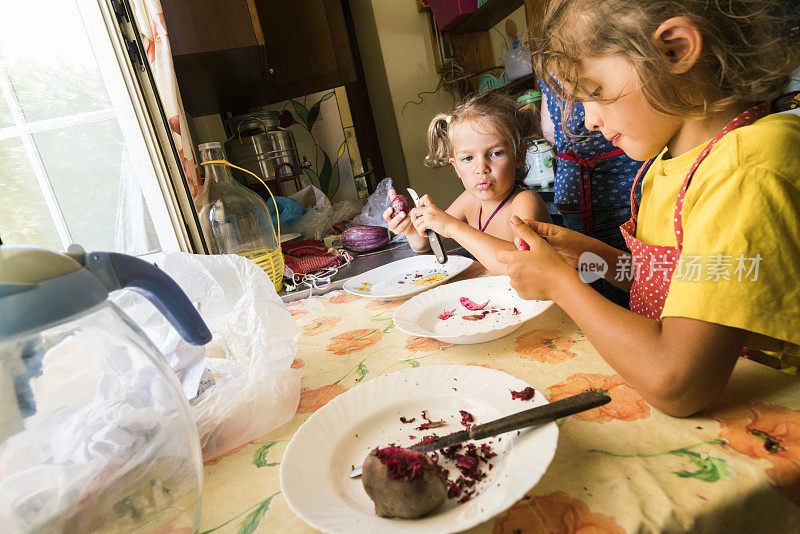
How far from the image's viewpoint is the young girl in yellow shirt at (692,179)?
0.49 meters

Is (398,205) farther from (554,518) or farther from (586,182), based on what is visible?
(554,518)

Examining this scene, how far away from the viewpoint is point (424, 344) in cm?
81

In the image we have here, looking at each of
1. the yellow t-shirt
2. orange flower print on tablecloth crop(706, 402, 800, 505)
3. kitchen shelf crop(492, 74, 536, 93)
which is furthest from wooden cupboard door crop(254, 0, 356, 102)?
orange flower print on tablecloth crop(706, 402, 800, 505)

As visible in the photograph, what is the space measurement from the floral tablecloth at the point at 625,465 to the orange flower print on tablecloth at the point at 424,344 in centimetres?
7

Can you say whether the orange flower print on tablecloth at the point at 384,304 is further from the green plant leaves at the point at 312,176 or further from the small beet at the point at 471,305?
the green plant leaves at the point at 312,176

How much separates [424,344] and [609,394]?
335mm

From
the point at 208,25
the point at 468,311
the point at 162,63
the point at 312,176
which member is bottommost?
the point at 468,311

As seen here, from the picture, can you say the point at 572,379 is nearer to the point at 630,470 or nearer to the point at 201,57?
the point at 630,470

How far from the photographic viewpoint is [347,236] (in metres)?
1.82

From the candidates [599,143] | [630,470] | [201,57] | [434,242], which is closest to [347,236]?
[434,242]

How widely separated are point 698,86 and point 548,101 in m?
0.95

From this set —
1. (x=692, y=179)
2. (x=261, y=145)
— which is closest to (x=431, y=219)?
(x=692, y=179)

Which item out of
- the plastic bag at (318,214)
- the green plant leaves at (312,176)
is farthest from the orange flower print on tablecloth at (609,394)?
the green plant leaves at (312,176)

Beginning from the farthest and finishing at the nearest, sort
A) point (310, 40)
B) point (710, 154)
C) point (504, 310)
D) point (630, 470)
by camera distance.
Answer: point (310, 40), point (504, 310), point (710, 154), point (630, 470)
